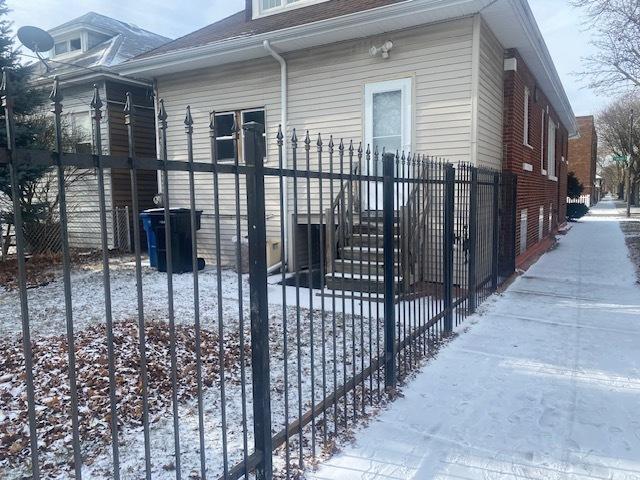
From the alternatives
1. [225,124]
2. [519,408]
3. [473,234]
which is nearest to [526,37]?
[473,234]

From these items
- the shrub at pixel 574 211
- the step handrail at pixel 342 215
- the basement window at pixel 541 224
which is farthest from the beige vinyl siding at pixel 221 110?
the shrub at pixel 574 211

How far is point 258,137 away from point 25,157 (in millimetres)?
1173

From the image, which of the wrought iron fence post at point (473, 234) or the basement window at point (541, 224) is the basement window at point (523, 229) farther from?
the wrought iron fence post at point (473, 234)

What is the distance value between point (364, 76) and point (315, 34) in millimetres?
1107

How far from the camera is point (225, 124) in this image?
10477 mm

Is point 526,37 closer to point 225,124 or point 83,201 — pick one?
point 225,124

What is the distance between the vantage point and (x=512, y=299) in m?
7.27

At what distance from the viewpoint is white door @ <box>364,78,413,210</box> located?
820 centimetres

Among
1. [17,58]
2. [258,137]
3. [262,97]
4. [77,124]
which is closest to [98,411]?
[258,137]

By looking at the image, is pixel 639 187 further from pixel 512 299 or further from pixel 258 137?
pixel 258 137

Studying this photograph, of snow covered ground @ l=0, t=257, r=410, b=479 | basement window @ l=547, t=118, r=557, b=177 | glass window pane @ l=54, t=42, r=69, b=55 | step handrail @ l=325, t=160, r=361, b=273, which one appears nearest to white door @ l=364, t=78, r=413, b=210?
step handrail @ l=325, t=160, r=361, b=273

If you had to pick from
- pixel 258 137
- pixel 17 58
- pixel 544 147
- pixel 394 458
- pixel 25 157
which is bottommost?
pixel 394 458

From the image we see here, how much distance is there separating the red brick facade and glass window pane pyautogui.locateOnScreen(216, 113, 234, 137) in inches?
222

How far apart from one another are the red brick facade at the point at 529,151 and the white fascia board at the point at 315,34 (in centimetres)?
269
